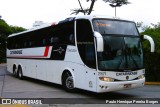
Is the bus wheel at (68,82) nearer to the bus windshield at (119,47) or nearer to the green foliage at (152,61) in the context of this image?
the bus windshield at (119,47)

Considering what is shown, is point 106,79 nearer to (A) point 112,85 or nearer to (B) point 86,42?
(A) point 112,85

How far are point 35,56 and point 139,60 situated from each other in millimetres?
7034

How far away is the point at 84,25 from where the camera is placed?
12883mm

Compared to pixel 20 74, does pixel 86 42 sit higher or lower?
higher

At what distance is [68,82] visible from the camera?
14062 millimetres

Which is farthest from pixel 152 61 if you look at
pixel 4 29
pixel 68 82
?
pixel 4 29

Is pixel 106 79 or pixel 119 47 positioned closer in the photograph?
pixel 106 79

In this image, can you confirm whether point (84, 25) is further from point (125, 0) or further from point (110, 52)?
point (125, 0)

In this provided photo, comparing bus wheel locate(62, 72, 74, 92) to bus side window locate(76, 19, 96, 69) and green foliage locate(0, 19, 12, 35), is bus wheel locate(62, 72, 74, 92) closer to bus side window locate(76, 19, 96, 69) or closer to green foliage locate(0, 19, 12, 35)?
bus side window locate(76, 19, 96, 69)

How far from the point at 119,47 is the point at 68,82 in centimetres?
308

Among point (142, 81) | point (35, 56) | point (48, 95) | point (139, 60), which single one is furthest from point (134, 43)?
point (35, 56)

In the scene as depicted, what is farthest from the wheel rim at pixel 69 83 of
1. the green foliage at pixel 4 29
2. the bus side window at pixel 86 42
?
the green foliage at pixel 4 29

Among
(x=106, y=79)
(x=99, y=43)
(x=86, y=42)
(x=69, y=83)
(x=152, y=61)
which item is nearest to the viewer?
(x=99, y=43)

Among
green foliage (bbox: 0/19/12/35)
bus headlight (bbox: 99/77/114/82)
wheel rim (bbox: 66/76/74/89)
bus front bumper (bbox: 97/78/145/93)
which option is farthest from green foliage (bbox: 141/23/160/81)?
green foliage (bbox: 0/19/12/35)
